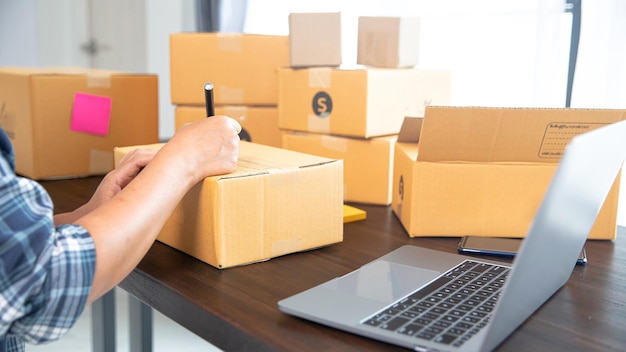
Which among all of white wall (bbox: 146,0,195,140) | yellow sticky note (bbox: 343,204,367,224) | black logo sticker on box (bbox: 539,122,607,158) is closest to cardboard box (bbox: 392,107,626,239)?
black logo sticker on box (bbox: 539,122,607,158)

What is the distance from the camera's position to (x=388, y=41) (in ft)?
4.84

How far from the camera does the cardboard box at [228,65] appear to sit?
1565 millimetres

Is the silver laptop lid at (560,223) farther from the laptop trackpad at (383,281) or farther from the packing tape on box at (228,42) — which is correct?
the packing tape on box at (228,42)

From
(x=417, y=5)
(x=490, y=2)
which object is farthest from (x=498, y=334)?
(x=417, y=5)

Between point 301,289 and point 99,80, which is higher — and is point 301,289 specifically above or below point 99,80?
below

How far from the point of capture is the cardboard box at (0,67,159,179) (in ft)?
4.98

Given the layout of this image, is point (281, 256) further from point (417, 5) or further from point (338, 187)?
point (417, 5)

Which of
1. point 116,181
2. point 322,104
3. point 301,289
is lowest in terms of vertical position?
point 301,289

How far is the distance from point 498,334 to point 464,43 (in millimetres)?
1440

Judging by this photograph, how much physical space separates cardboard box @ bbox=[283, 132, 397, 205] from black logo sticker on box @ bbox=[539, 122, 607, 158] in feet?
1.14

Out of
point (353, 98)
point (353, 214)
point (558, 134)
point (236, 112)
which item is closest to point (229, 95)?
point (236, 112)

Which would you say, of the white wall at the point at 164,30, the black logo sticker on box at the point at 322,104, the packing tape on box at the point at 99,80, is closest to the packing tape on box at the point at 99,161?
the packing tape on box at the point at 99,80

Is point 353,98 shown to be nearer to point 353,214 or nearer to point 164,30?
point 353,214

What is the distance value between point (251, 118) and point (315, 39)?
296mm
